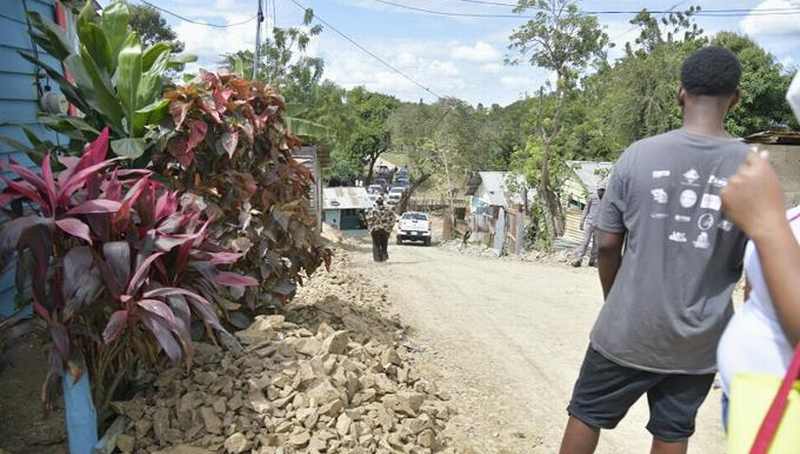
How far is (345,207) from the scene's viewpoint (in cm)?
3331

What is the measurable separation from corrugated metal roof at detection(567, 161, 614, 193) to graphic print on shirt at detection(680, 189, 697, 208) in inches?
706

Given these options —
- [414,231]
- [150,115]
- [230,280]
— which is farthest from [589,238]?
[414,231]

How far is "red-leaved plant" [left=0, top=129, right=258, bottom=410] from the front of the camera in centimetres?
250

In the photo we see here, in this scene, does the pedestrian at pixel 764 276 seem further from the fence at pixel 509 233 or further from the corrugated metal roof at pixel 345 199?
the corrugated metal roof at pixel 345 199

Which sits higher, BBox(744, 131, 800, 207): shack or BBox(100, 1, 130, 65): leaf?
BBox(100, 1, 130, 65): leaf

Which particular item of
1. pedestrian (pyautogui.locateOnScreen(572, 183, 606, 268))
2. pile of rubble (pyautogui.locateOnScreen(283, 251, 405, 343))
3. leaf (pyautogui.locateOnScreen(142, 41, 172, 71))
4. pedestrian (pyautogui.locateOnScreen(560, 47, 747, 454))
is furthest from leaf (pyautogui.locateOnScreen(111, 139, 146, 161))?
pedestrian (pyautogui.locateOnScreen(572, 183, 606, 268))

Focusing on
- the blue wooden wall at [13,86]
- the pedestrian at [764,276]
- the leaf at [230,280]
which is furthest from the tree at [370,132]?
the pedestrian at [764,276]

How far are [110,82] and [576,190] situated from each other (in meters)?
24.9

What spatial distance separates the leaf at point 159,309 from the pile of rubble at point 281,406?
68 centimetres

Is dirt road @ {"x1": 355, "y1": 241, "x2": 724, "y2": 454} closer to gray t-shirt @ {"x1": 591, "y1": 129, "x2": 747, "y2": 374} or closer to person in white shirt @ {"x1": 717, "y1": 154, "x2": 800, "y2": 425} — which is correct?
gray t-shirt @ {"x1": 591, "y1": 129, "x2": 747, "y2": 374}

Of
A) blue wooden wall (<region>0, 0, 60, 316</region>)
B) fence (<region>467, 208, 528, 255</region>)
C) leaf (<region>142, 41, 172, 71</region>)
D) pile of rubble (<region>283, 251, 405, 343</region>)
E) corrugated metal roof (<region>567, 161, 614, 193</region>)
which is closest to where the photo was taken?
leaf (<region>142, 41, 172, 71</region>)

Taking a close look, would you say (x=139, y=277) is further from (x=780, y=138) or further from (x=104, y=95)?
(x=780, y=138)

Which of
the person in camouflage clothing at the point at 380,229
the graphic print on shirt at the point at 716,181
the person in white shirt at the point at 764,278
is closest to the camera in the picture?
the person in white shirt at the point at 764,278

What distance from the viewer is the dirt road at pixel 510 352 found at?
3.96m
